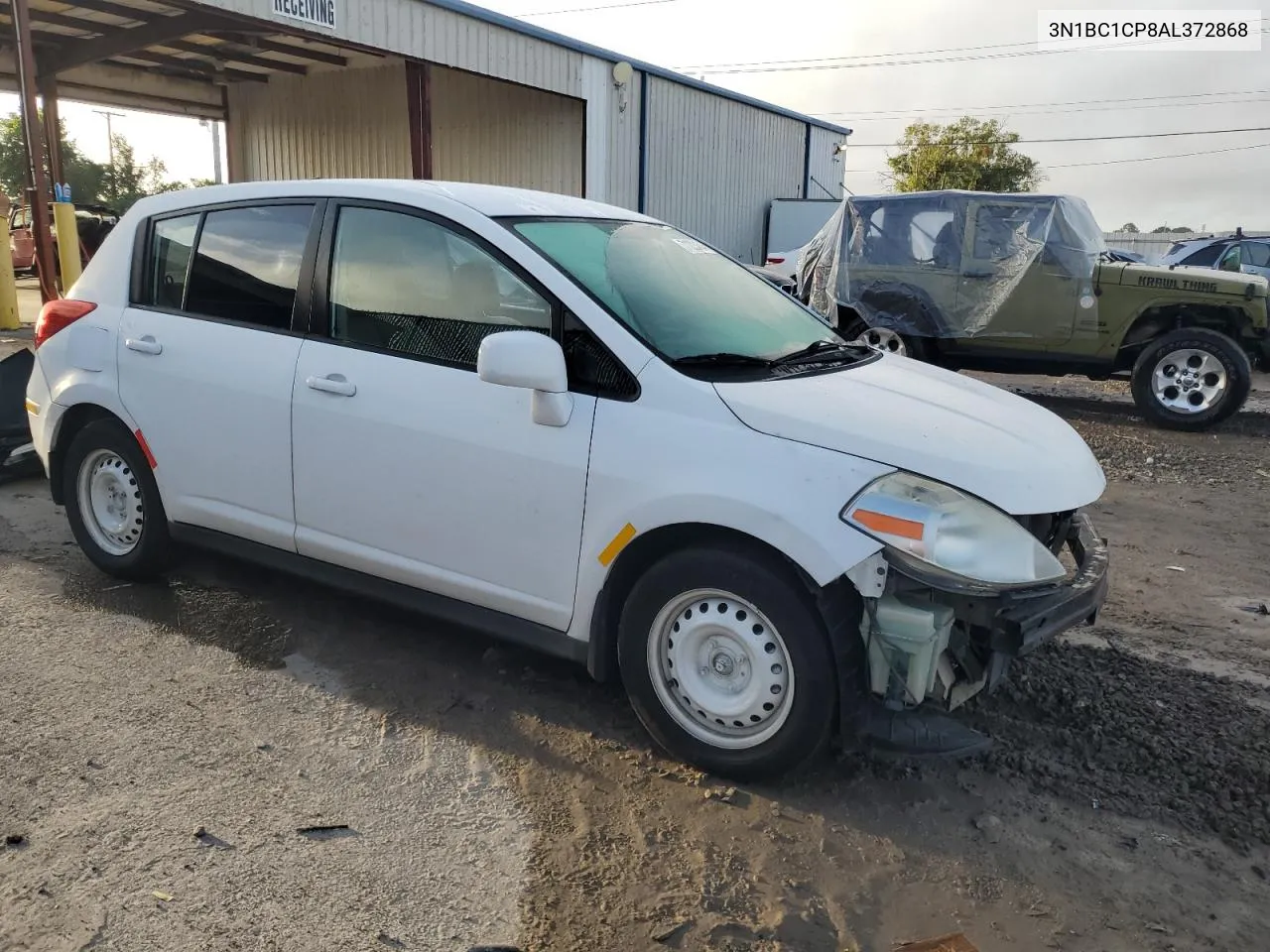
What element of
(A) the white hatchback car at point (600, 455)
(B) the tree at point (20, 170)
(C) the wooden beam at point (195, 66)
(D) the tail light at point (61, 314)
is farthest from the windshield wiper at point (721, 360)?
(B) the tree at point (20, 170)

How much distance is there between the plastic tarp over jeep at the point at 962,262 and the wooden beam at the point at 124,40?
918 centimetres

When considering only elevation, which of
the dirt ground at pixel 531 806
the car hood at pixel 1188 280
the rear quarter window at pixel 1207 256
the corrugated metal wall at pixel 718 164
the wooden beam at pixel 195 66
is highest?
the wooden beam at pixel 195 66

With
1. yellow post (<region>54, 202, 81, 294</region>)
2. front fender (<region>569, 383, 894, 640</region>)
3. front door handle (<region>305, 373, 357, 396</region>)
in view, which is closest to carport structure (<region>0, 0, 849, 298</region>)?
yellow post (<region>54, 202, 81, 294</region>)

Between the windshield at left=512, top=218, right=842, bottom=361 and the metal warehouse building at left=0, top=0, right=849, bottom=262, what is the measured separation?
1022cm

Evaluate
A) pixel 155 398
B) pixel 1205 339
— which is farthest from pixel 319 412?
pixel 1205 339

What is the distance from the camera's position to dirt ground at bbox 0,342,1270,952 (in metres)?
2.51

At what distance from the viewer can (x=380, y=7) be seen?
496 inches

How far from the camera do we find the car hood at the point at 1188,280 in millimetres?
8945

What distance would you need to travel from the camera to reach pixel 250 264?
408cm

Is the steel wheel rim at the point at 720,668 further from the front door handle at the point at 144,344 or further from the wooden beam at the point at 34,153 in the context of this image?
the wooden beam at the point at 34,153

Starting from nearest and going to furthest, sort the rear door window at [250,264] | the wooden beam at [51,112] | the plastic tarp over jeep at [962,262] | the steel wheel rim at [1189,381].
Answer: the rear door window at [250,264]
the steel wheel rim at [1189,381]
the plastic tarp over jeep at [962,262]
the wooden beam at [51,112]

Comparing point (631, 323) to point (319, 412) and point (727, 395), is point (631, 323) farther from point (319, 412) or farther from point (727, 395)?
point (319, 412)

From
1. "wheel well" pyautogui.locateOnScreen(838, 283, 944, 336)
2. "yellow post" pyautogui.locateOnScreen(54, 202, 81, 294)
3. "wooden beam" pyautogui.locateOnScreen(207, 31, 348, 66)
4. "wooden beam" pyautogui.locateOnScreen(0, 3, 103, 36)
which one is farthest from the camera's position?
"wooden beam" pyautogui.locateOnScreen(207, 31, 348, 66)

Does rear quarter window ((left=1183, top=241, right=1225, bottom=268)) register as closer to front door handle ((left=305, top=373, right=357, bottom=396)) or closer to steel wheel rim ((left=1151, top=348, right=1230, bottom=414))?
steel wheel rim ((left=1151, top=348, right=1230, bottom=414))
